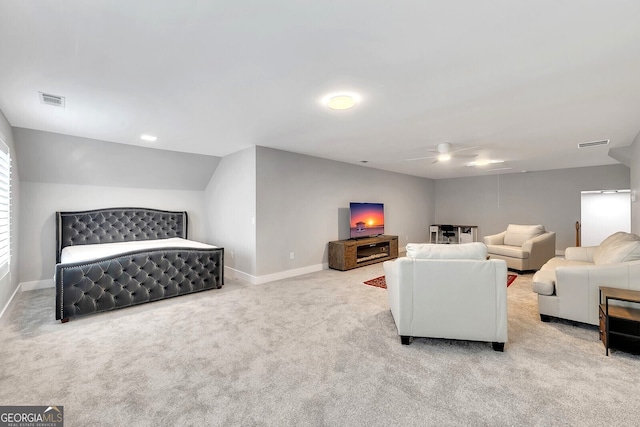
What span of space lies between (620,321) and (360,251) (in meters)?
4.02

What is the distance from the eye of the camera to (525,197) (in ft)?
25.3

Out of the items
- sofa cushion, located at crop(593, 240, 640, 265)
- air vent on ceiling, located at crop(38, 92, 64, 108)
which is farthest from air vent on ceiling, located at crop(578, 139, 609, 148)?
air vent on ceiling, located at crop(38, 92, 64, 108)

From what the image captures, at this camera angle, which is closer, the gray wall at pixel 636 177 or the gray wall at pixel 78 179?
the gray wall at pixel 636 177

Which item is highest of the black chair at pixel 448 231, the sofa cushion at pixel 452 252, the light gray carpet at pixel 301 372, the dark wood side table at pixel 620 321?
the sofa cushion at pixel 452 252

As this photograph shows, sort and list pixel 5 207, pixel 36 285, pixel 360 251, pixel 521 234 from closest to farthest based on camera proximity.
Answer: pixel 5 207 → pixel 36 285 → pixel 521 234 → pixel 360 251

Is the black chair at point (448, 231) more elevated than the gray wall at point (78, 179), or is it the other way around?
the gray wall at point (78, 179)

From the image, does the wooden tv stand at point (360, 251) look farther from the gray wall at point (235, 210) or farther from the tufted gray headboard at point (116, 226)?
the tufted gray headboard at point (116, 226)

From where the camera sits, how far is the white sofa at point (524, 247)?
5.23m

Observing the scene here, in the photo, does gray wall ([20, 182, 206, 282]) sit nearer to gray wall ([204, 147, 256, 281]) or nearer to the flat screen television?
gray wall ([204, 147, 256, 281])

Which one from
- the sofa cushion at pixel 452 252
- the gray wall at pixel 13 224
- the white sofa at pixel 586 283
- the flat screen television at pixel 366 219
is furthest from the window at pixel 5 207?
the white sofa at pixel 586 283

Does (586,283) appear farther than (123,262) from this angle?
No

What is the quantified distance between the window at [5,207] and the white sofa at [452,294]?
4.20 meters

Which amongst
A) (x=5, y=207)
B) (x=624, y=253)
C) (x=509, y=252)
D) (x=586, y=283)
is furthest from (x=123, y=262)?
(x=509, y=252)

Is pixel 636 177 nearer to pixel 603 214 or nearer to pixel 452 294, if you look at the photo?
pixel 603 214
